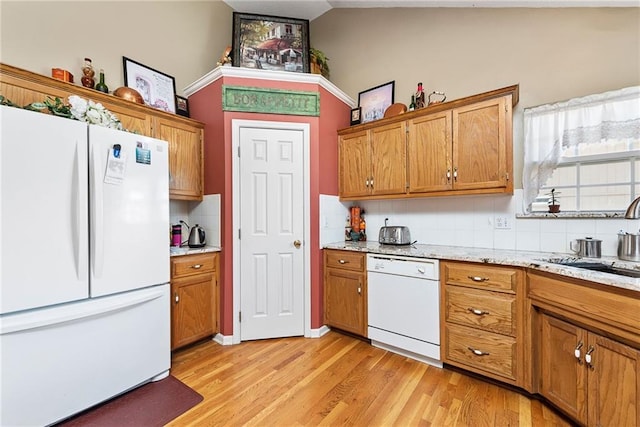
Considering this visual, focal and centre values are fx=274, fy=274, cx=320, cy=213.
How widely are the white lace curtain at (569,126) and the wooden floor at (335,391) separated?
1482 mm

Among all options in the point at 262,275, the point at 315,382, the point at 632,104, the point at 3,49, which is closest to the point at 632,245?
the point at 632,104

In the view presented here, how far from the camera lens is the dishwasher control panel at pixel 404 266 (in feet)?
6.94

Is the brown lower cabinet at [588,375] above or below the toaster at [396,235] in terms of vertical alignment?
below

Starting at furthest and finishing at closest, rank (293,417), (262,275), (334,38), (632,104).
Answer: (334,38)
(262,275)
(632,104)
(293,417)

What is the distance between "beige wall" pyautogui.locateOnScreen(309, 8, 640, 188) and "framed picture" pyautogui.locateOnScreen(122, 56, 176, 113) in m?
1.93

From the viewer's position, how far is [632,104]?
6.12ft

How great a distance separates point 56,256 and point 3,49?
171cm

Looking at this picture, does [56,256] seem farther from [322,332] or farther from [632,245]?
[632,245]

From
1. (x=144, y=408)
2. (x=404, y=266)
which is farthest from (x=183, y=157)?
(x=404, y=266)

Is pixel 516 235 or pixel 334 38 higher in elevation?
pixel 334 38

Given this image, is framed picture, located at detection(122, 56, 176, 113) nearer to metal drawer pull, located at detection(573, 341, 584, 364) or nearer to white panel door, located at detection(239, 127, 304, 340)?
white panel door, located at detection(239, 127, 304, 340)

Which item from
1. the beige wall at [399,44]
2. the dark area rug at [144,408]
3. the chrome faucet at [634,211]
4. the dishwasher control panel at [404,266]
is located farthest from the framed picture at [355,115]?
the dark area rug at [144,408]

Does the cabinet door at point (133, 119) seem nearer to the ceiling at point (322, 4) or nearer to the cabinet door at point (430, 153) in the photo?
the ceiling at point (322, 4)

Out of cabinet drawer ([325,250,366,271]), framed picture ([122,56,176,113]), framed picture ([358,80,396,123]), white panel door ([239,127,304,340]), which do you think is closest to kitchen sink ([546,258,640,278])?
cabinet drawer ([325,250,366,271])
